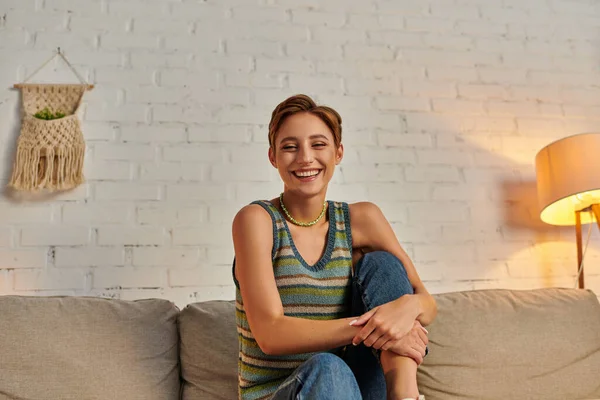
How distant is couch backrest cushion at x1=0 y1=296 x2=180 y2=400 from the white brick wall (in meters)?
0.37

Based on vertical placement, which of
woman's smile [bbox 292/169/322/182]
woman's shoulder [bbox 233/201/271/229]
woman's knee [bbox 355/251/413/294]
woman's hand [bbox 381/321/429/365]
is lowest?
A: woman's hand [bbox 381/321/429/365]

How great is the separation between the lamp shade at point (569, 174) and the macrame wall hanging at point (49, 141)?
1645 millimetres

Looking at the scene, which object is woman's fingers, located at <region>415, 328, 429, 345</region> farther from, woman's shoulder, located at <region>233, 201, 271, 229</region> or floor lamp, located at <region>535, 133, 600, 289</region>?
floor lamp, located at <region>535, 133, 600, 289</region>

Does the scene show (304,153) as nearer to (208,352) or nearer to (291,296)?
(291,296)

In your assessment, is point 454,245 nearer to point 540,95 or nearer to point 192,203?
point 540,95

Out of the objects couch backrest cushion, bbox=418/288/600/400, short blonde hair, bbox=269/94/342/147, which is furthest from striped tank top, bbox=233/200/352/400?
couch backrest cushion, bbox=418/288/600/400

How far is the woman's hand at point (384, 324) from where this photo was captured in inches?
49.3

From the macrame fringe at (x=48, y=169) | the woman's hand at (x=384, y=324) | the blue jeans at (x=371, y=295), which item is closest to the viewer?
the woman's hand at (x=384, y=324)

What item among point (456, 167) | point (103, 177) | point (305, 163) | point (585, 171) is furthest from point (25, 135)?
point (585, 171)

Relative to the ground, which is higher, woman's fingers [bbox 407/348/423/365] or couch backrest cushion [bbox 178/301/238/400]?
woman's fingers [bbox 407/348/423/365]

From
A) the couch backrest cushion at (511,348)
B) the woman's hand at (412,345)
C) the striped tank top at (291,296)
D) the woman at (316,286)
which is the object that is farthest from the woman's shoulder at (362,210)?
the couch backrest cushion at (511,348)

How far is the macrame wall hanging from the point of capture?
2.10 meters

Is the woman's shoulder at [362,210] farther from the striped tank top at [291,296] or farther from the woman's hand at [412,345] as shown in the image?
the woman's hand at [412,345]

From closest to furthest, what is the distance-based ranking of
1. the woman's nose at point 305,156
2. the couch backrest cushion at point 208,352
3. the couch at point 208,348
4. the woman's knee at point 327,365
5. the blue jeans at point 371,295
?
1. the woman's knee at point 327,365
2. the blue jeans at point 371,295
3. the woman's nose at point 305,156
4. the couch at point 208,348
5. the couch backrest cushion at point 208,352
